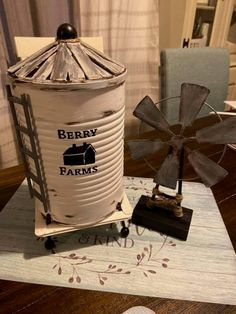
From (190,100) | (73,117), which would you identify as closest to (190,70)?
(190,100)

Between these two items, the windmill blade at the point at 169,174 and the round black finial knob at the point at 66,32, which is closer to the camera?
the round black finial knob at the point at 66,32

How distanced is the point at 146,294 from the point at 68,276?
17cm

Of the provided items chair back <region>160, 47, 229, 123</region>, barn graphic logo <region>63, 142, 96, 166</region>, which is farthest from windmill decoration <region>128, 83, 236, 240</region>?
chair back <region>160, 47, 229, 123</region>

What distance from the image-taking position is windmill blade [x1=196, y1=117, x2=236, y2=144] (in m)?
0.57

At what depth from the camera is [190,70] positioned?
129cm

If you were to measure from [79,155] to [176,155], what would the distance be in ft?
0.78

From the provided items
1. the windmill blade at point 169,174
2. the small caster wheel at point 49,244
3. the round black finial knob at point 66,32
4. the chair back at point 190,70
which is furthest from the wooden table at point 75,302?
the chair back at point 190,70

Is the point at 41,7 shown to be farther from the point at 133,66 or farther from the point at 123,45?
the point at 133,66

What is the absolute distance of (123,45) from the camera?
1424 millimetres

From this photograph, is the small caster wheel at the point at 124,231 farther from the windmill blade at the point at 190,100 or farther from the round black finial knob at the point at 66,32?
the round black finial knob at the point at 66,32

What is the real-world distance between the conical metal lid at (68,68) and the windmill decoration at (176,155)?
0.48 feet

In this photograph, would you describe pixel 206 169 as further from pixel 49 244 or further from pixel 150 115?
pixel 49 244

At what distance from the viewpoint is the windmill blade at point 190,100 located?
23.2 inches

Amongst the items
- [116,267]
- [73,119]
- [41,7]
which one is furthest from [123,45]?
[116,267]
